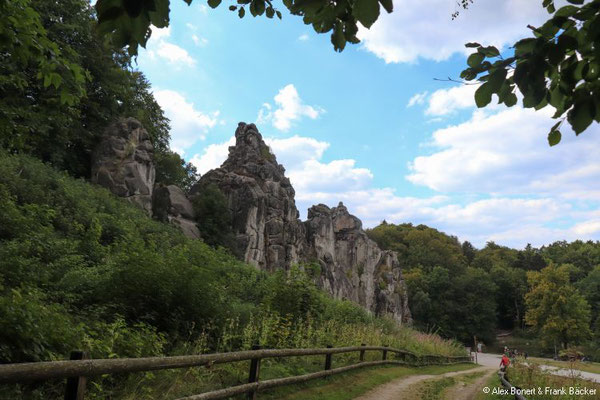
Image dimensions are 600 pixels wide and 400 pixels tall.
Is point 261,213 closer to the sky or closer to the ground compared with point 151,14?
closer to the sky

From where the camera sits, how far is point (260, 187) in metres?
40.3

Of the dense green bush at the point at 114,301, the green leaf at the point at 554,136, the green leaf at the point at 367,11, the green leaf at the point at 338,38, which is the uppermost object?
the green leaf at the point at 338,38

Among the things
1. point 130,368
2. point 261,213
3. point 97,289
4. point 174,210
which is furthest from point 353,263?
point 130,368

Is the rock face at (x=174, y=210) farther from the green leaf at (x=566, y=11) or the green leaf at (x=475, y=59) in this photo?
the green leaf at (x=566, y=11)

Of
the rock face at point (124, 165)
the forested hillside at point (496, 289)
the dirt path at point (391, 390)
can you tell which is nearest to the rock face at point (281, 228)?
the rock face at point (124, 165)

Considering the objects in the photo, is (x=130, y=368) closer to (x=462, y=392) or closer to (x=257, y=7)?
(x=257, y=7)

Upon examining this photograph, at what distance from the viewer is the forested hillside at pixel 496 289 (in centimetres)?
5778

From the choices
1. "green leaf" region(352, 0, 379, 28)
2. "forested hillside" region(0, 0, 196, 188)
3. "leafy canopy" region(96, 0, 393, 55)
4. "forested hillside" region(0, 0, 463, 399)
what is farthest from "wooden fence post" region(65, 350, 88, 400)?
"forested hillside" region(0, 0, 196, 188)

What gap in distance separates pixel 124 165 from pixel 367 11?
29.1 metres

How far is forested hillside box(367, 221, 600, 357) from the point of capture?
190 feet

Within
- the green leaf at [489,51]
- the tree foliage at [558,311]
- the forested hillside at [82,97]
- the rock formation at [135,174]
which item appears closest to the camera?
the green leaf at [489,51]

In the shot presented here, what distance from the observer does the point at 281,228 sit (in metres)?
40.6

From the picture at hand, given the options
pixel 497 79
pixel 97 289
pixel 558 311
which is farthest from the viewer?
pixel 558 311

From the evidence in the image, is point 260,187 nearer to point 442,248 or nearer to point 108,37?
point 108,37
